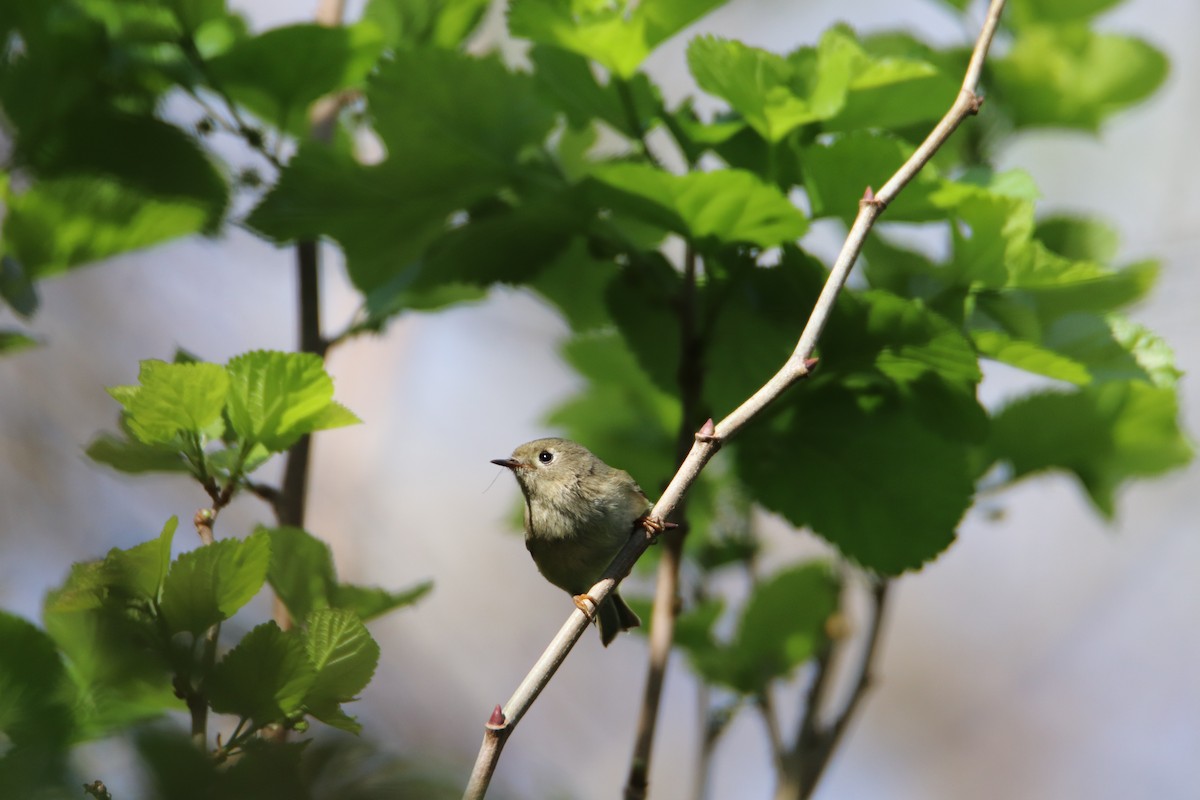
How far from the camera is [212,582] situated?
0.90 m

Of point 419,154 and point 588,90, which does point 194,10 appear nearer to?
point 419,154

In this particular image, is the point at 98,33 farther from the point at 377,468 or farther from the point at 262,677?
the point at 377,468

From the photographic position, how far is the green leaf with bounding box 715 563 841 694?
164 cm

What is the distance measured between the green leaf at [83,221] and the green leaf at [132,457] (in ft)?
1.49

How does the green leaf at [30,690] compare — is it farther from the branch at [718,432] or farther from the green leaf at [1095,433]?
the green leaf at [1095,433]

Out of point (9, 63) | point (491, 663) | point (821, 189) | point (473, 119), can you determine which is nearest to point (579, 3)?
point (473, 119)

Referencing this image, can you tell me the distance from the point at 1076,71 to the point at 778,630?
0.97m

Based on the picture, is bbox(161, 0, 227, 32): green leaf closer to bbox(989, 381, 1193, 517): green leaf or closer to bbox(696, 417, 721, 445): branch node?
bbox(696, 417, 721, 445): branch node

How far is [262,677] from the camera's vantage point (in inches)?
34.4

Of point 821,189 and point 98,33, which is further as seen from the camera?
point 98,33

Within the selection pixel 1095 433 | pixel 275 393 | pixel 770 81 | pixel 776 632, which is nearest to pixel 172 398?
pixel 275 393

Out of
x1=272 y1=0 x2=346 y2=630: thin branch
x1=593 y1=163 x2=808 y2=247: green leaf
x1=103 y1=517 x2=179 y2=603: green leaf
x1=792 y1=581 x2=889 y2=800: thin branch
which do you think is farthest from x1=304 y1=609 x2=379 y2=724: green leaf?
x1=792 y1=581 x2=889 y2=800: thin branch

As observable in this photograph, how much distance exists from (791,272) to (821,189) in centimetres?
9

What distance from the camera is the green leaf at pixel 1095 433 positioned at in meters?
1.48
